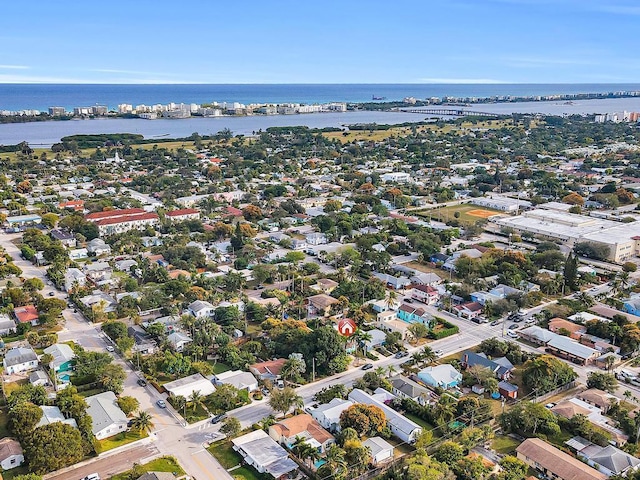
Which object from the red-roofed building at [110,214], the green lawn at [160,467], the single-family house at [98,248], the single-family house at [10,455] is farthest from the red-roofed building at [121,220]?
the green lawn at [160,467]

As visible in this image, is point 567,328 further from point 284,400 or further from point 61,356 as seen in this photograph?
point 61,356

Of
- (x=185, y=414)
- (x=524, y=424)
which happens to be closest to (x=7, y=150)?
(x=185, y=414)

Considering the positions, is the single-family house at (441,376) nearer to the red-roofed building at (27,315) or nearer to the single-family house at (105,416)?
the single-family house at (105,416)

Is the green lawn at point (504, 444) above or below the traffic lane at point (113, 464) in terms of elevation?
below

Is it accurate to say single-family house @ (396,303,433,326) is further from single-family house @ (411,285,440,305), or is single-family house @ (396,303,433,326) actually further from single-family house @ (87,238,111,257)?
single-family house @ (87,238,111,257)

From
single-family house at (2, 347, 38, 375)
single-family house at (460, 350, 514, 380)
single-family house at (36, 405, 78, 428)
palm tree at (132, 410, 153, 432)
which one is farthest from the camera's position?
single-family house at (460, 350, 514, 380)

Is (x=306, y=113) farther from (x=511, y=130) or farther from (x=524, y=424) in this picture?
(x=524, y=424)

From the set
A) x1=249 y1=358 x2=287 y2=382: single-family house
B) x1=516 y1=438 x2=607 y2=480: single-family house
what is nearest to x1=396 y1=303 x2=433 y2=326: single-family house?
x1=249 y1=358 x2=287 y2=382: single-family house
